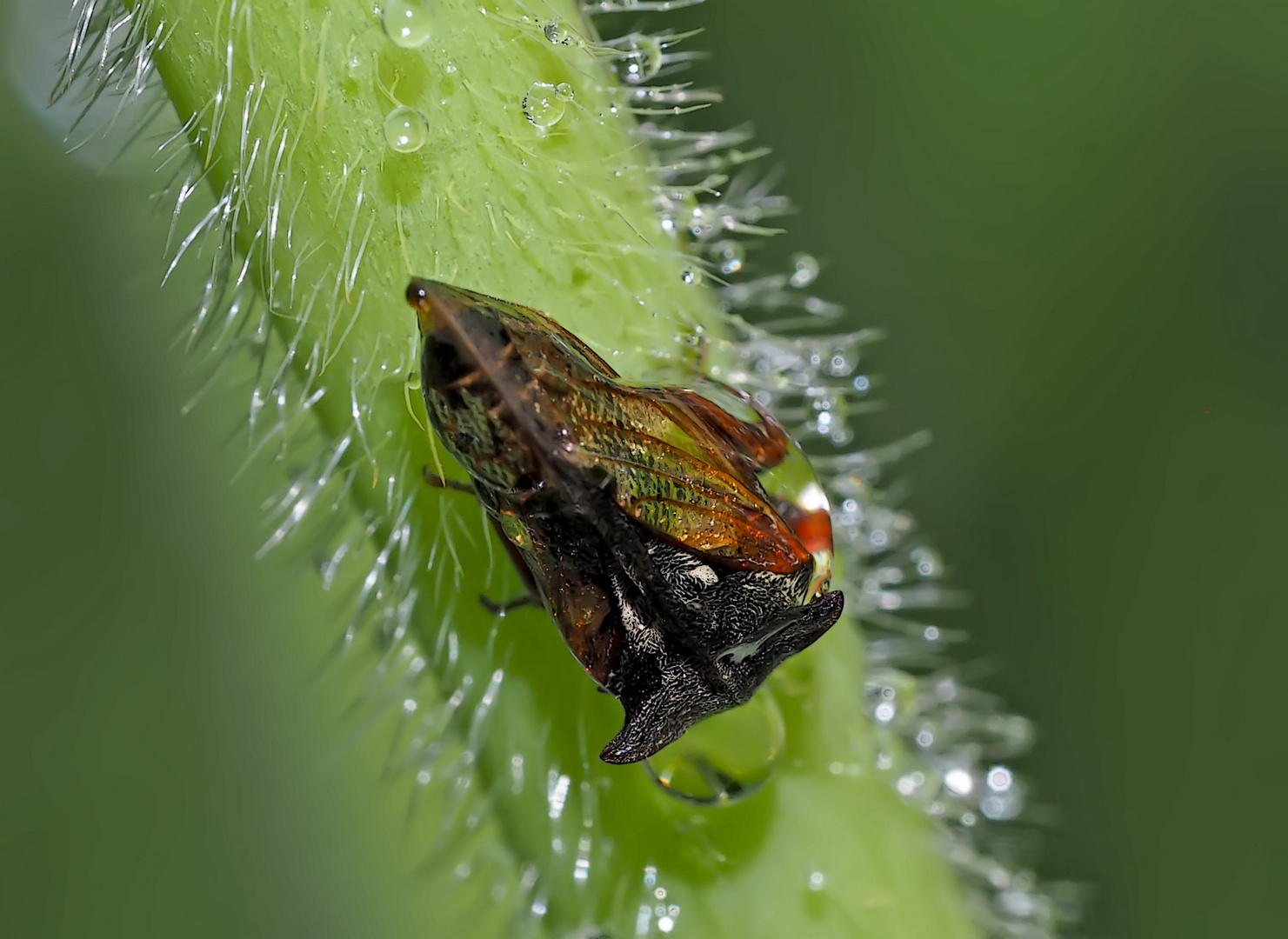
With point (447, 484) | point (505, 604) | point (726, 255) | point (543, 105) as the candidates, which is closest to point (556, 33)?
point (543, 105)

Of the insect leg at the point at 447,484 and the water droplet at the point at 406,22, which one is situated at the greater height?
the water droplet at the point at 406,22

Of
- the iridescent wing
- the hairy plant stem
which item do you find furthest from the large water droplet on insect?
the iridescent wing

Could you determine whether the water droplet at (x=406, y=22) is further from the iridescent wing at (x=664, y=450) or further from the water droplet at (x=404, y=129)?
the iridescent wing at (x=664, y=450)

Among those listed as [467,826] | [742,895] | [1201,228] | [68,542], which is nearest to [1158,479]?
[1201,228]

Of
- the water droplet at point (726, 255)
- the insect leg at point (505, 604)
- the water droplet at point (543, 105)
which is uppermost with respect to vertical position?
A: the water droplet at point (543, 105)

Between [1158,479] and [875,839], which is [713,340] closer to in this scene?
[875,839]

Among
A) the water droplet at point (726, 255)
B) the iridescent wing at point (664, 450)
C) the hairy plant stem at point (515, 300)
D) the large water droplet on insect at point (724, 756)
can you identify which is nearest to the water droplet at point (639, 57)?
the hairy plant stem at point (515, 300)
